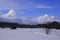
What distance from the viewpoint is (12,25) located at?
48.9 meters

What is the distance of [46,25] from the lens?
97.0 ft

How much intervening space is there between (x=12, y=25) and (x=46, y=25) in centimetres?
2134

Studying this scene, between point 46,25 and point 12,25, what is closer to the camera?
point 46,25
